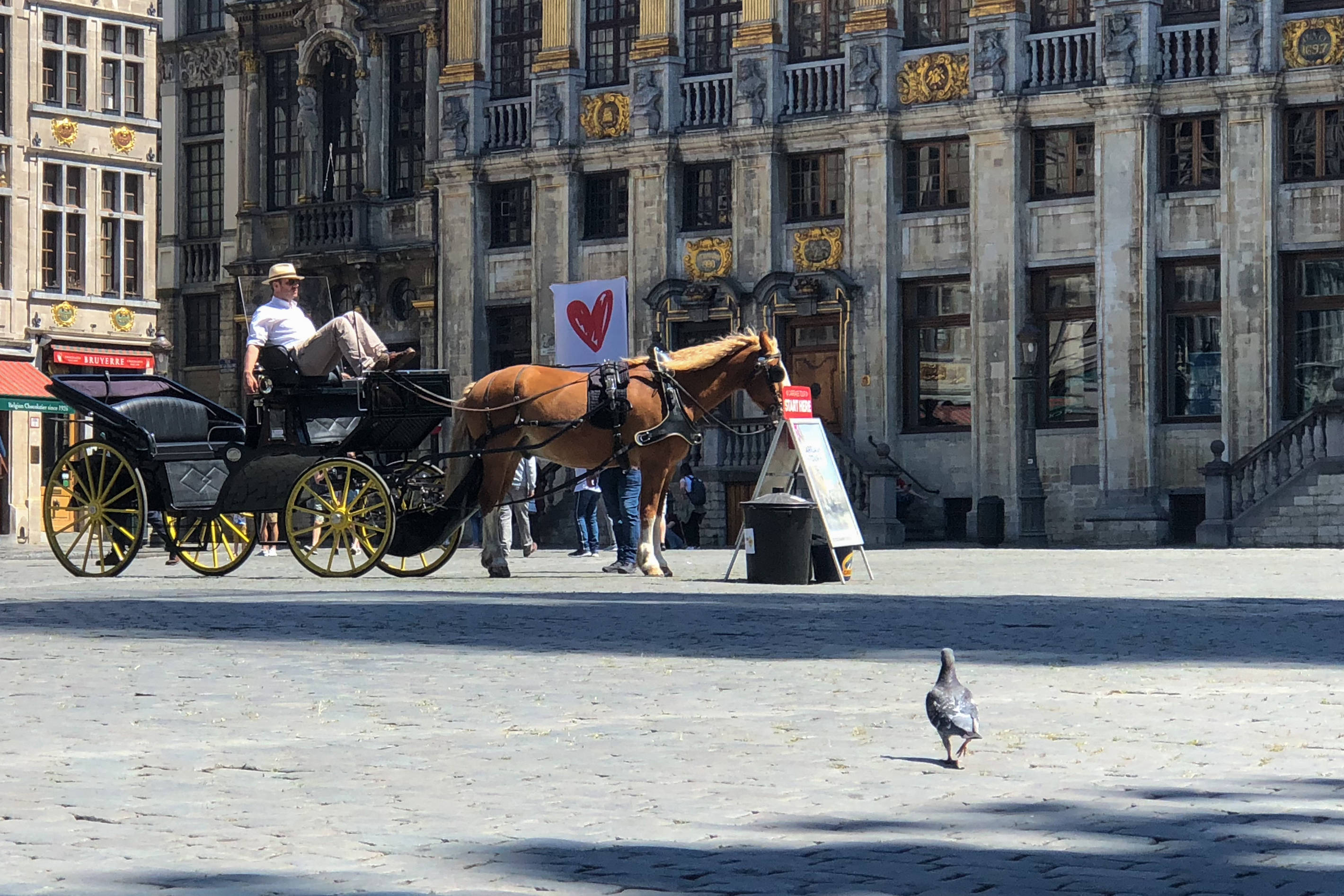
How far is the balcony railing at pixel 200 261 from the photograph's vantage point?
5244 cm

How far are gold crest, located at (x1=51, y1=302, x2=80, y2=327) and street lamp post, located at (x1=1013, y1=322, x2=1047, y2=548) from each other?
19.0 metres

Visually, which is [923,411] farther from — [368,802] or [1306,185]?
[368,802]

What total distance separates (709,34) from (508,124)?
4656mm

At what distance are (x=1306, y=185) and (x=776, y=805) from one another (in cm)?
3240

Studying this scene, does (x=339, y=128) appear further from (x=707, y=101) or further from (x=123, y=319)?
(x=707, y=101)

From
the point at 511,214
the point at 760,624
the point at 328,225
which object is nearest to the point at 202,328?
the point at 328,225

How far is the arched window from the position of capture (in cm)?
4975

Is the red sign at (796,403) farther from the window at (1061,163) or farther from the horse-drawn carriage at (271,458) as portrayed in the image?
the window at (1061,163)

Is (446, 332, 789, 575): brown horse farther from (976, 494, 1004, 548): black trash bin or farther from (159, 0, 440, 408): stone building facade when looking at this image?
(159, 0, 440, 408): stone building facade

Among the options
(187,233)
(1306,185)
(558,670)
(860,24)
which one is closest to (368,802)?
(558,670)

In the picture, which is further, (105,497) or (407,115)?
(407,115)

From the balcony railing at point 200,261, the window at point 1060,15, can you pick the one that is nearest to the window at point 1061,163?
the window at point 1060,15

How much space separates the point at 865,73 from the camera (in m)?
42.0

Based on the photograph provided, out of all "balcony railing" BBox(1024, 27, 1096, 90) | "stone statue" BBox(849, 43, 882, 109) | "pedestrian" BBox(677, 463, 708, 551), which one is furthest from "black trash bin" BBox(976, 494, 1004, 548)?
"stone statue" BBox(849, 43, 882, 109)
